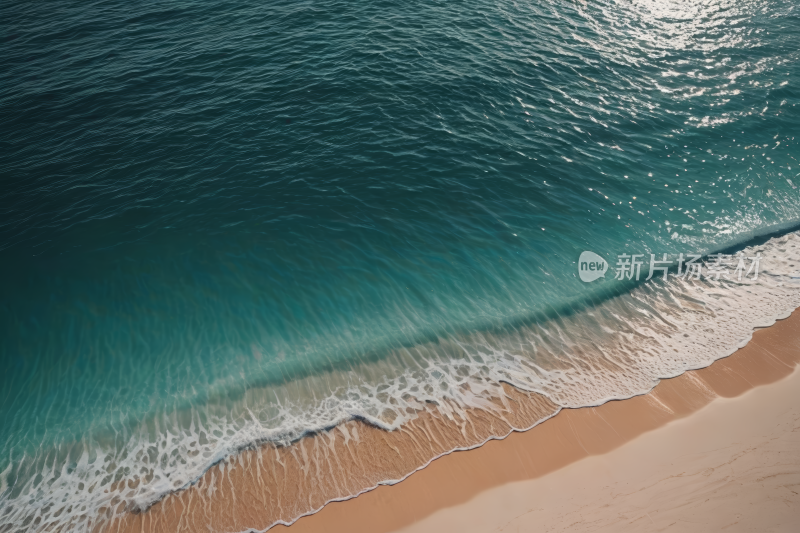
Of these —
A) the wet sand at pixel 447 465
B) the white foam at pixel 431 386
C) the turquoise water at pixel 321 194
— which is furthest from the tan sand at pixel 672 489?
the turquoise water at pixel 321 194

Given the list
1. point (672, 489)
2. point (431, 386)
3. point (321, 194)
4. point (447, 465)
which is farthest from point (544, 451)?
point (321, 194)

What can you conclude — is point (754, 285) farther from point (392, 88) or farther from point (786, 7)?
point (786, 7)

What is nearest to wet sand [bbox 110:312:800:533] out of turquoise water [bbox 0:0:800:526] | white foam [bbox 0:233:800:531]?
white foam [bbox 0:233:800:531]

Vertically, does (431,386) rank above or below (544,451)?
below

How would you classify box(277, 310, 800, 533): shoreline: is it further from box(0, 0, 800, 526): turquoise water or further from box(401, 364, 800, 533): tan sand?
box(0, 0, 800, 526): turquoise water

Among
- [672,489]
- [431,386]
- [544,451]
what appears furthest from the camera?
[431,386]

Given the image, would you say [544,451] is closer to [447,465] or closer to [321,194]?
[447,465]

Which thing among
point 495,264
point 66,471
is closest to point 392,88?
point 495,264
